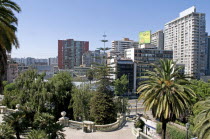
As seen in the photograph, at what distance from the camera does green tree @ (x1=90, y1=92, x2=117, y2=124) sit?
70.3ft

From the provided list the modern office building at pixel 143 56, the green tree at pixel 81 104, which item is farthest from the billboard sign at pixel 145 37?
the green tree at pixel 81 104

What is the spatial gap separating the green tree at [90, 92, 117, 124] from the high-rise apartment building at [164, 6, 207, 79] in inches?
3775

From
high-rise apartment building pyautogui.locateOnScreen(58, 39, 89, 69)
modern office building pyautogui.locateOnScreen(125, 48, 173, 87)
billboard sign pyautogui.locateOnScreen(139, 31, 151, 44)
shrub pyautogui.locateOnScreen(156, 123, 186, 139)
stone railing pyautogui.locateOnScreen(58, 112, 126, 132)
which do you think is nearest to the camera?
stone railing pyautogui.locateOnScreen(58, 112, 126, 132)

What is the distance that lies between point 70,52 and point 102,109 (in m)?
138

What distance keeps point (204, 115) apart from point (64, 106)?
1875cm

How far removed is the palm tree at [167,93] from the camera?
12279mm

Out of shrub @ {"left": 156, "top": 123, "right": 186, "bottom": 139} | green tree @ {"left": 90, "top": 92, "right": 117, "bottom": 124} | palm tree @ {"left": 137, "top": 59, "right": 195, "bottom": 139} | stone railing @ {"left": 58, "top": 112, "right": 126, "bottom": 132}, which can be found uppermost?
palm tree @ {"left": 137, "top": 59, "right": 195, "bottom": 139}

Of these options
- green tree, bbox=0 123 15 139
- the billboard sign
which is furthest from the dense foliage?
the billboard sign

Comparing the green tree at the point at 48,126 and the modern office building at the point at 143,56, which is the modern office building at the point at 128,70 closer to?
→ the modern office building at the point at 143,56

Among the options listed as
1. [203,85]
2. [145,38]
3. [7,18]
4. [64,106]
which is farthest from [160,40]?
[7,18]

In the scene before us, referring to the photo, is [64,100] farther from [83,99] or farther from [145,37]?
[145,37]

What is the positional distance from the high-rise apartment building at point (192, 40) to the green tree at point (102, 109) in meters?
95.9

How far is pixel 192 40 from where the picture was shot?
358 feet

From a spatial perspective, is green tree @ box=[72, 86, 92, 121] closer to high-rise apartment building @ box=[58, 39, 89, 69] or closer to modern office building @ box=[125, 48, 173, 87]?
modern office building @ box=[125, 48, 173, 87]
